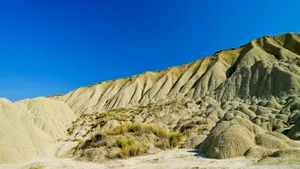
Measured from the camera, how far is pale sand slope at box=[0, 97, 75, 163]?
14.1 m

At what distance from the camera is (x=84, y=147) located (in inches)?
668

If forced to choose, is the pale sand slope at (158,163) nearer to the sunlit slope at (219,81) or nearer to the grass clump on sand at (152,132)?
the grass clump on sand at (152,132)

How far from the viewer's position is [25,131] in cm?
1670

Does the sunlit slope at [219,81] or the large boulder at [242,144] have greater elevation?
the sunlit slope at [219,81]

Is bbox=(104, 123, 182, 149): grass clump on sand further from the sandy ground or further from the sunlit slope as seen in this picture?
the sunlit slope

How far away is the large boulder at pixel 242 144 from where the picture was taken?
1213 cm

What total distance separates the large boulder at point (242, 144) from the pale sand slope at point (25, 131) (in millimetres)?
9669

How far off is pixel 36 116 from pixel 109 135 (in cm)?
930

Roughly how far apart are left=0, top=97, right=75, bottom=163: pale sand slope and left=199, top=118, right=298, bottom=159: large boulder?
9.67 metres

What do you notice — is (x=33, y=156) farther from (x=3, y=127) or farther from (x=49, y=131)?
(x=49, y=131)

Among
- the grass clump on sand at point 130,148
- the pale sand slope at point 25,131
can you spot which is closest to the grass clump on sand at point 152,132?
the grass clump on sand at point 130,148

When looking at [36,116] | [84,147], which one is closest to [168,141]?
[84,147]

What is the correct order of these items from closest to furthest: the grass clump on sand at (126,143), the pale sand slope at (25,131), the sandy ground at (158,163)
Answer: the sandy ground at (158,163) → the pale sand slope at (25,131) → the grass clump on sand at (126,143)

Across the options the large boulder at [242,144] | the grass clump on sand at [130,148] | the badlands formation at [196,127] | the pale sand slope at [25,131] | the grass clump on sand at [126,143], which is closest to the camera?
the large boulder at [242,144]
